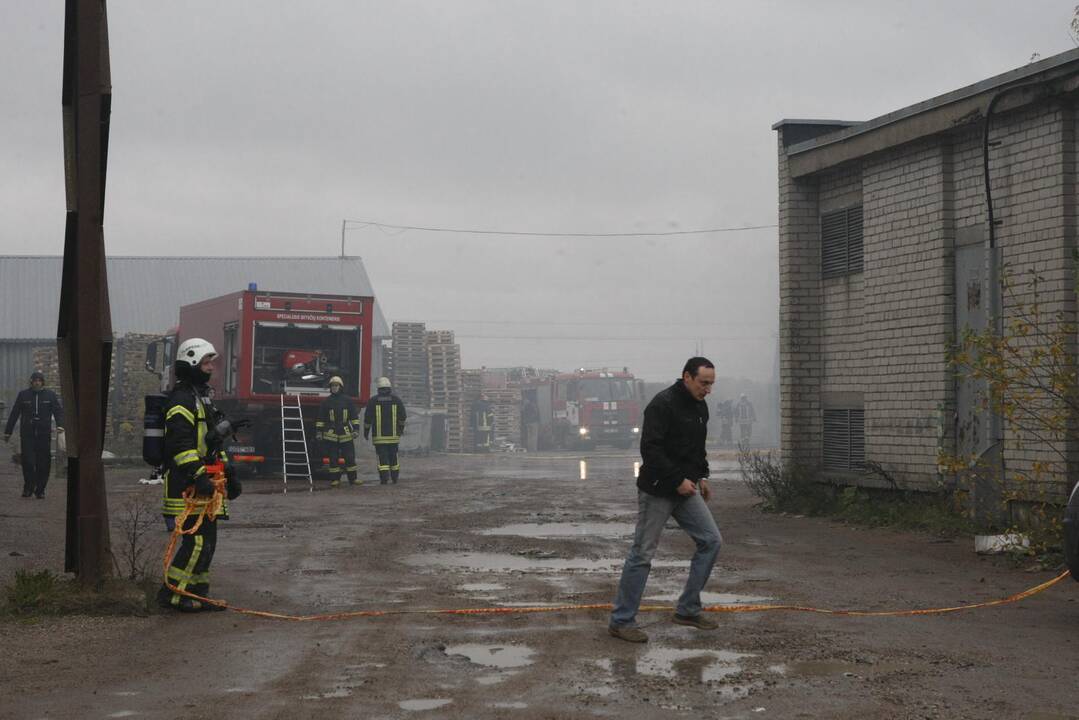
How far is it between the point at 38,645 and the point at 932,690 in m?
5.19

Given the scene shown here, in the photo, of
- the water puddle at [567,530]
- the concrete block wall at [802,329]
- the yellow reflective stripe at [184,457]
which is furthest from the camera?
the concrete block wall at [802,329]

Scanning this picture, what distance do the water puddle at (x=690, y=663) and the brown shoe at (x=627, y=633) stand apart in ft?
0.61

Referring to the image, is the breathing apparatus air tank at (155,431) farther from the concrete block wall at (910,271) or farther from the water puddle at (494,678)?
the concrete block wall at (910,271)

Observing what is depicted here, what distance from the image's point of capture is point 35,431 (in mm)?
20344

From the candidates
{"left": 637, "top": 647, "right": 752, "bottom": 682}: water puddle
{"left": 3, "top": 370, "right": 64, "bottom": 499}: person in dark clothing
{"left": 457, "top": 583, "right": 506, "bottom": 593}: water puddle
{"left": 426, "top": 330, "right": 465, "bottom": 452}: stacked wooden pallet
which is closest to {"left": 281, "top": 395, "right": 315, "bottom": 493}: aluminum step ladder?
{"left": 3, "top": 370, "right": 64, "bottom": 499}: person in dark clothing

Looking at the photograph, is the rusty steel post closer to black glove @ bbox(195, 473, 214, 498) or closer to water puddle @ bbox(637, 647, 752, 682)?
black glove @ bbox(195, 473, 214, 498)

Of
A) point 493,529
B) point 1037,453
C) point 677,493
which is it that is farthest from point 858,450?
point 677,493

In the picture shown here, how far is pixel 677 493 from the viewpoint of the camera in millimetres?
8211

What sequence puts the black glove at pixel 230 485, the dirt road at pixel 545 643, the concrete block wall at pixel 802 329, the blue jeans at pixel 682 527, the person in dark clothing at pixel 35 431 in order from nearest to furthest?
1. the dirt road at pixel 545 643
2. the blue jeans at pixel 682 527
3. the black glove at pixel 230 485
4. the concrete block wall at pixel 802 329
5. the person in dark clothing at pixel 35 431

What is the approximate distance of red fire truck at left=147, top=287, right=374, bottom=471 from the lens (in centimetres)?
2420

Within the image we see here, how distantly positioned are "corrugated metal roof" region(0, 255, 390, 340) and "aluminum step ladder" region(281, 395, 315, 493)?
1103 inches

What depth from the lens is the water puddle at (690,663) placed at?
692cm

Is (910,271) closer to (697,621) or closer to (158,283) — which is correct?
(697,621)

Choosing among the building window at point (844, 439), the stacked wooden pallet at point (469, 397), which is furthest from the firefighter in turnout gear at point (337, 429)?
the stacked wooden pallet at point (469, 397)
